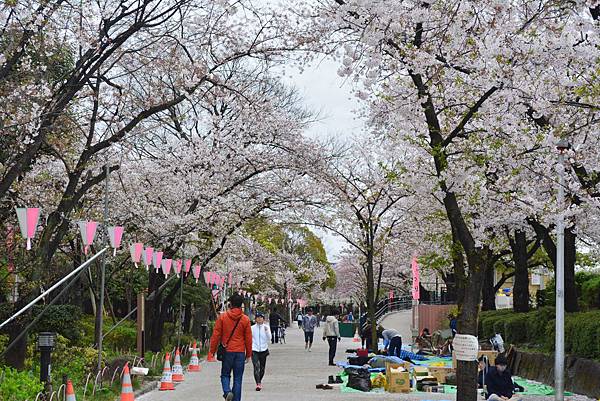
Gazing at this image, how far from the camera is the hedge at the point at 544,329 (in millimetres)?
16422

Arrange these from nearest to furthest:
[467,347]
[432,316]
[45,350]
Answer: [45,350] < [467,347] < [432,316]

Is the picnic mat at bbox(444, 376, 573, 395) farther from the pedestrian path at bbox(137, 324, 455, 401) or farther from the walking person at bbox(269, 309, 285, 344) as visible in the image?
the walking person at bbox(269, 309, 285, 344)

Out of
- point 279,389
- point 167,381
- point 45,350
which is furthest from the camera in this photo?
point 279,389

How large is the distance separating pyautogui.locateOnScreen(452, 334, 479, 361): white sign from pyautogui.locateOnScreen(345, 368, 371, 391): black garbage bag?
20.1 ft

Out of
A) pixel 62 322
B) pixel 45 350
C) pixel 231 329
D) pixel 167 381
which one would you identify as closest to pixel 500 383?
pixel 231 329

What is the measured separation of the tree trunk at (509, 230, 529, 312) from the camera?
24.3 meters

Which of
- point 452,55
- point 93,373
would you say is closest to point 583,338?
point 452,55

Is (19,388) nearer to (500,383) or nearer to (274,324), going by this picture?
(500,383)

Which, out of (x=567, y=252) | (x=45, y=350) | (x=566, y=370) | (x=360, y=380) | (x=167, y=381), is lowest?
(x=167, y=381)

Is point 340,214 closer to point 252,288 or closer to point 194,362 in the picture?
point 194,362

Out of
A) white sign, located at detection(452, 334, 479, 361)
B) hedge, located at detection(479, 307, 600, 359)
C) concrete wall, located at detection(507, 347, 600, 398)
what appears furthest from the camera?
hedge, located at detection(479, 307, 600, 359)

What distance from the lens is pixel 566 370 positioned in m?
17.3

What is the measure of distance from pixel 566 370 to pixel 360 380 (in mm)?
4267

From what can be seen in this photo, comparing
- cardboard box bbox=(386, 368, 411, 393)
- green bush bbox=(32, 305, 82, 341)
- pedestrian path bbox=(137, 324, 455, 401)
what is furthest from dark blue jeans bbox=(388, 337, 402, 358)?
green bush bbox=(32, 305, 82, 341)
